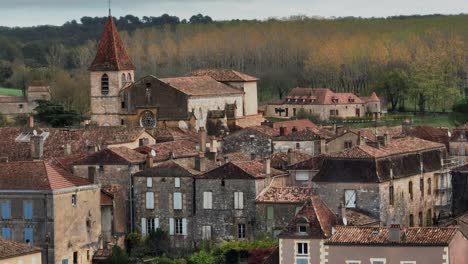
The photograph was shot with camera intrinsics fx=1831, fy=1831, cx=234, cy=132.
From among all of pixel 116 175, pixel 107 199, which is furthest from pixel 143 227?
Answer: pixel 116 175

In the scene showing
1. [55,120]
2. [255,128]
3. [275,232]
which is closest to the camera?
[275,232]

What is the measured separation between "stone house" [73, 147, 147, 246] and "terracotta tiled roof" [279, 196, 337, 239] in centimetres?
1527

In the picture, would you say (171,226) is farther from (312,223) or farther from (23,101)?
(23,101)

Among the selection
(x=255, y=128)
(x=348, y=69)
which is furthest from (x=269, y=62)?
(x=255, y=128)

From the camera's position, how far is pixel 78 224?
76.1m

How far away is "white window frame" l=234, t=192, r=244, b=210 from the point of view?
251 ft

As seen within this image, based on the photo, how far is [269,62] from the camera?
173m

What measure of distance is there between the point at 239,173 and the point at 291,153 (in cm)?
827

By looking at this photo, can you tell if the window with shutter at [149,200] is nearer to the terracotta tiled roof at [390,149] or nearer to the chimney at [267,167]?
the chimney at [267,167]

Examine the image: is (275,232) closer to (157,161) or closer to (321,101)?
(157,161)

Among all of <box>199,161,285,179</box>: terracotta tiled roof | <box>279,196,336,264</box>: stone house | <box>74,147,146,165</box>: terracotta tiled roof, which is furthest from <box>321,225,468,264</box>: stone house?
<box>74,147,146,165</box>: terracotta tiled roof

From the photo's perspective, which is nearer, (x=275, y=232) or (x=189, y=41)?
(x=275, y=232)

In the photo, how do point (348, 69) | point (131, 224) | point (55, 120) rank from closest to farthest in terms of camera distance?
point (131, 224)
point (55, 120)
point (348, 69)

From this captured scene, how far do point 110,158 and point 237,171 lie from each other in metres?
7.29
